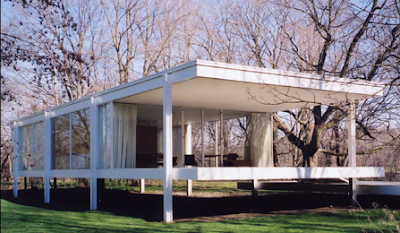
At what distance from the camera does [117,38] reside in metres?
24.7

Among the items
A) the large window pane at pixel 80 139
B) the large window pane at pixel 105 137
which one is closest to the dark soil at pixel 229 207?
the large window pane at pixel 80 139

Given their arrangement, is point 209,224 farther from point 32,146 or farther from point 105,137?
point 32,146

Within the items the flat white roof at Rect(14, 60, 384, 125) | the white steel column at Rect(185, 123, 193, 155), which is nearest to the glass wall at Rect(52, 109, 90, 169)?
the flat white roof at Rect(14, 60, 384, 125)

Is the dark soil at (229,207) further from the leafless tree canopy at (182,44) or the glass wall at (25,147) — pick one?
the leafless tree canopy at (182,44)

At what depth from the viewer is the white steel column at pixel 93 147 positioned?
13.9 metres

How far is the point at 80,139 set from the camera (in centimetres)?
1499

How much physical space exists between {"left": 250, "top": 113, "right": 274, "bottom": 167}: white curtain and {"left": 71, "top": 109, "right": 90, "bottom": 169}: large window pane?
558 centimetres

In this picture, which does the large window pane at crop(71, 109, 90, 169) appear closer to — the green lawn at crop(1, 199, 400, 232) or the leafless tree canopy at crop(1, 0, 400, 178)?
the green lawn at crop(1, 199, 400, 232)

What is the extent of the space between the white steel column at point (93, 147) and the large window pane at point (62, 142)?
1.92 m

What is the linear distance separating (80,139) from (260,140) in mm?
6042

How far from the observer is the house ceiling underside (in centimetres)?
1155

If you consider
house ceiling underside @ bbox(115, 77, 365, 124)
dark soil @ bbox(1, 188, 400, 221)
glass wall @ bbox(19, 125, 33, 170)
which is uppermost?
house ceiling underside @ bbox(115, 77, 365, 124)

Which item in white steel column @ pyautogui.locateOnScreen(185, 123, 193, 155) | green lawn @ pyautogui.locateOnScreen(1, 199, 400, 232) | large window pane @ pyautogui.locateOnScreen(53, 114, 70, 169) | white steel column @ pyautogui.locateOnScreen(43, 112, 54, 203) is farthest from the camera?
white steel column @ pyautogui.locateOnScreen(185, 123, 193, 155)

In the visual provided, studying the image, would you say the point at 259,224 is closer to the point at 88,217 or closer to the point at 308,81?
the point at 308,81
